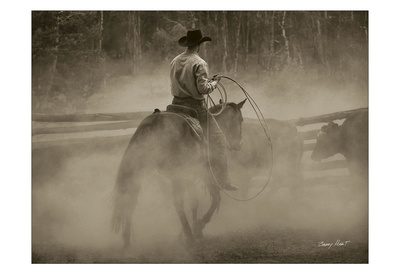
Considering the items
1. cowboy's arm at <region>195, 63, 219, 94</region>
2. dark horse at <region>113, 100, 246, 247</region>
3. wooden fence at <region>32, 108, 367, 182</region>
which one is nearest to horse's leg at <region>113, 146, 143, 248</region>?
dark horse at <region>113, 100, 246, 247</region>

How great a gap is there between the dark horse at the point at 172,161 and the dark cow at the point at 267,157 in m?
0.18

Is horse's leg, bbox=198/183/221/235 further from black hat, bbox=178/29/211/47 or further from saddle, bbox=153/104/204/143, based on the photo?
black hat, bbox=178/29/211/47

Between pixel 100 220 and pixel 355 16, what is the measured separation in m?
3.38

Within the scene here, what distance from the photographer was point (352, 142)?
767cm

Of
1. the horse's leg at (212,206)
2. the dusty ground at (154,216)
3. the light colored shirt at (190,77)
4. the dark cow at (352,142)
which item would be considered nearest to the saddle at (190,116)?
the light colored shirt at (190,77)

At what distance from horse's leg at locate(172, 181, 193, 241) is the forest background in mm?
881

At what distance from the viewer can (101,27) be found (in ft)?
24.7

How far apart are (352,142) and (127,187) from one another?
7.87 feet

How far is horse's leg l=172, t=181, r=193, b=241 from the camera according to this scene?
285 inches

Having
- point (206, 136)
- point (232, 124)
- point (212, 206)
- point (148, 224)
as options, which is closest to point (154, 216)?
point (148, 224)

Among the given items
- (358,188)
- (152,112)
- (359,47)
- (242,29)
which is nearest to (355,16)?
(359,47)

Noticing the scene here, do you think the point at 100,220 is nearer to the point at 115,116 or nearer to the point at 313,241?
the point at 115,116

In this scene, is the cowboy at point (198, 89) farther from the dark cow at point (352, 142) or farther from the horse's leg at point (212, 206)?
the dark cow at point (352, 142)
